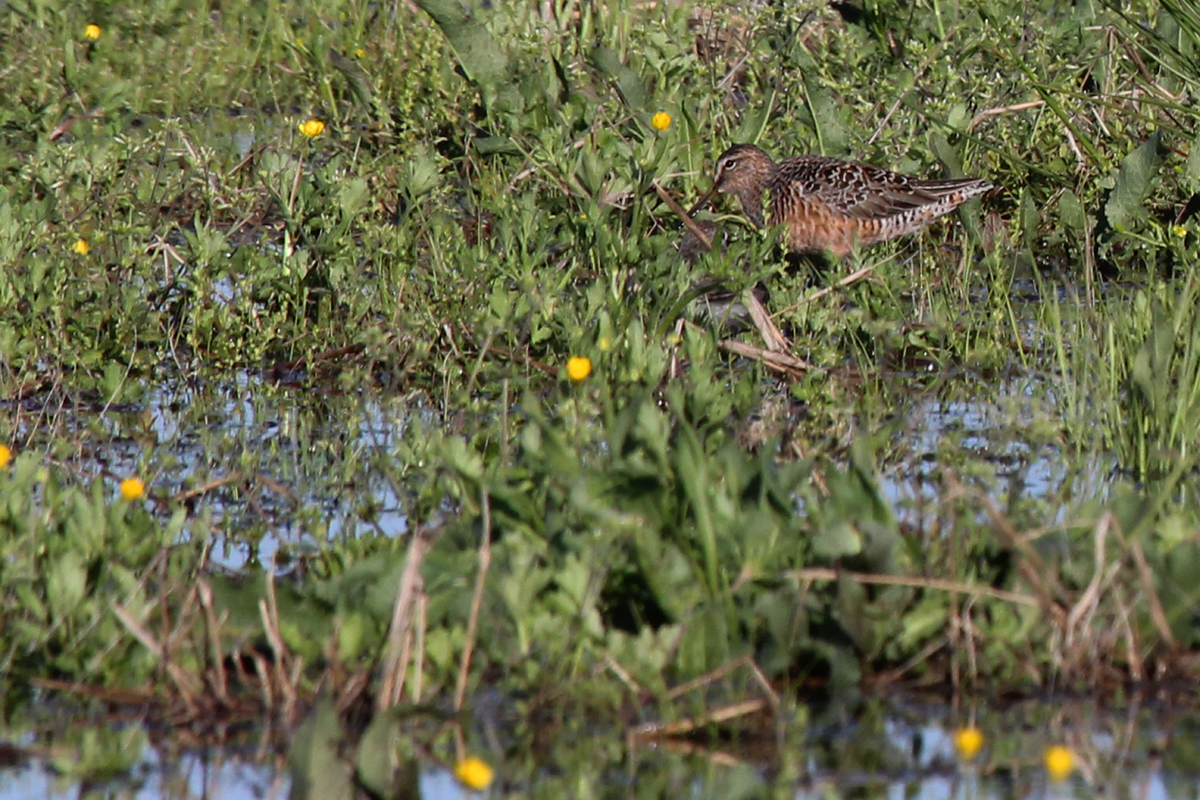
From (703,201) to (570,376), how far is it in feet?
9.45

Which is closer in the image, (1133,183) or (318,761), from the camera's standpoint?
(318,761)

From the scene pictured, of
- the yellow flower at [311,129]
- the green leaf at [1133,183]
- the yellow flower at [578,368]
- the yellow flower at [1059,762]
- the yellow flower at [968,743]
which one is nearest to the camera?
the yellow flower at [1059,762]

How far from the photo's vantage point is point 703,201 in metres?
8.09

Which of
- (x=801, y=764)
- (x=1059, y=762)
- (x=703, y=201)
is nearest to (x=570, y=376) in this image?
(x=801, y=764)

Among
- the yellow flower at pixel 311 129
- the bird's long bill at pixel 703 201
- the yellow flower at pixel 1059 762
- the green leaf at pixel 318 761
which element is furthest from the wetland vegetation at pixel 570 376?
the yellow flower at pixel 1059 762

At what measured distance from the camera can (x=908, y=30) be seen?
29.3ft

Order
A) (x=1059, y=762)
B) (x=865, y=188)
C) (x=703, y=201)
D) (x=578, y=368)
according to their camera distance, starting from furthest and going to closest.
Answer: (x=703, y=201) → (x=865, y=188) → (x=578, y=368) → (x=1059, y=762)

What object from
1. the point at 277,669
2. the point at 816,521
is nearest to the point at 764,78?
the point at 816,521

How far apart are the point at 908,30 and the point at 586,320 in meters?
3.14

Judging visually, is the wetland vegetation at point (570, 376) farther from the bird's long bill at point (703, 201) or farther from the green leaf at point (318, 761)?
the bird's long bill at point (703, 201)

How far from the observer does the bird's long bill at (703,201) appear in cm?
807

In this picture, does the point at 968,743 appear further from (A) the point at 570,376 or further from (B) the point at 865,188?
(B) the point at 865,188

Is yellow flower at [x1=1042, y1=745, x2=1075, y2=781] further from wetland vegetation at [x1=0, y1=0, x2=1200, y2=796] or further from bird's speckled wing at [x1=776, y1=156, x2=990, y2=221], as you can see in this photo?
bird's speckled wing at [x1=776, y1=156, x2=990, y2=221]

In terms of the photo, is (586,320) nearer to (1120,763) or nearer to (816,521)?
(816,521)
